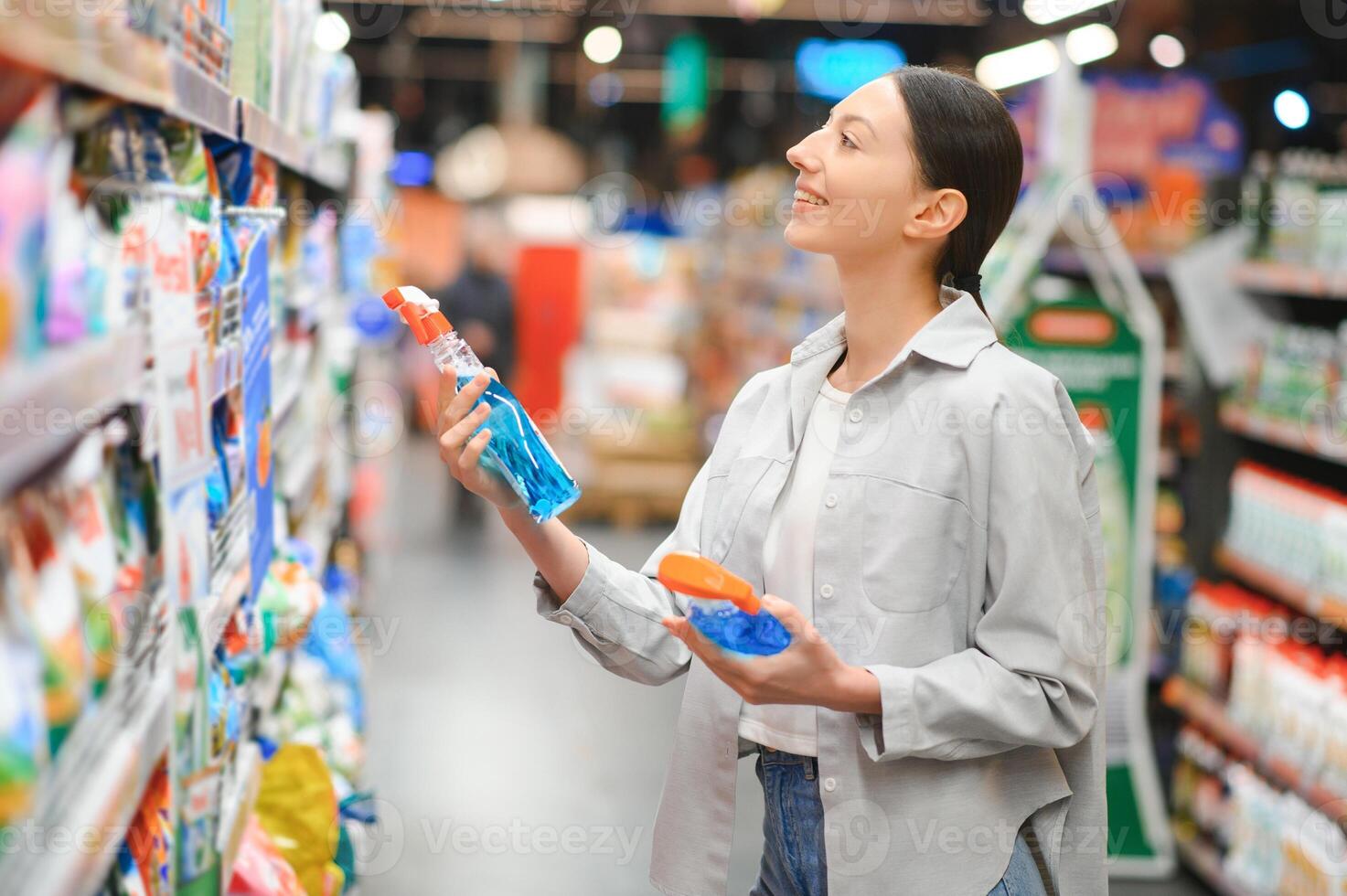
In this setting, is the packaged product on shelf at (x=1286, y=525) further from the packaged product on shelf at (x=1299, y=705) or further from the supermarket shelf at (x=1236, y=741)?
the supermarket shelf at (x=1236, y=741)

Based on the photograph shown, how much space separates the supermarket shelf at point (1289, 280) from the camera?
144 inches

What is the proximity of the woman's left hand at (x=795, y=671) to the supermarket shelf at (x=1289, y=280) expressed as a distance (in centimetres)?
265

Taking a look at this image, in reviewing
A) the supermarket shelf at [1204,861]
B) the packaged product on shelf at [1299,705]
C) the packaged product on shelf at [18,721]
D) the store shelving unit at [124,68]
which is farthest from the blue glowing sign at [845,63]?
the packaged product on shelf at [18,721]

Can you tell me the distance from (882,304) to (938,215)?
0.14 m

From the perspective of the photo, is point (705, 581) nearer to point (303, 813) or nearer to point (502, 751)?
point (303, 813)

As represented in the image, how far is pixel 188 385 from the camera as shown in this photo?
66.7 inches

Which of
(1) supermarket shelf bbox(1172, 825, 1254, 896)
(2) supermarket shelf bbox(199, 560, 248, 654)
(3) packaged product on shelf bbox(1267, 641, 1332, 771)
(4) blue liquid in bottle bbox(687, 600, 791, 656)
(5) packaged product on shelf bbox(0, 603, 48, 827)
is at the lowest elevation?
(1) supermarket shelf bbox(1172, 825, 1254, 896)

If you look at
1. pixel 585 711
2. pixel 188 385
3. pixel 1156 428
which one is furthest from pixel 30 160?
pixel 585 711

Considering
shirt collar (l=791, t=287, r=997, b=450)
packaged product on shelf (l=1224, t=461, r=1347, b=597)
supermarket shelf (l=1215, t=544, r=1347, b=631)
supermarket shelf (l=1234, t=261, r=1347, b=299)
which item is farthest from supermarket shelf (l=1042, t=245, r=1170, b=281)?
shirt collar (l=791, t=287, r=997, b=450)

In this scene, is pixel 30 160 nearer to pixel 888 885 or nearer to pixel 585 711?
pixel 888 885

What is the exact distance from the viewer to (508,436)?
66.6 inches

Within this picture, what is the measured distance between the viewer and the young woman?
5.31 ft

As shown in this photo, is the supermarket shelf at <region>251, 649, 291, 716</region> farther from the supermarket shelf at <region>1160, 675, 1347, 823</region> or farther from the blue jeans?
the supermarket shelf at <region>1160, 675, 1347, 823</region>

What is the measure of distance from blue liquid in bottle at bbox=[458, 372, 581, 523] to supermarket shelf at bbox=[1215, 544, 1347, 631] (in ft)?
8.57
